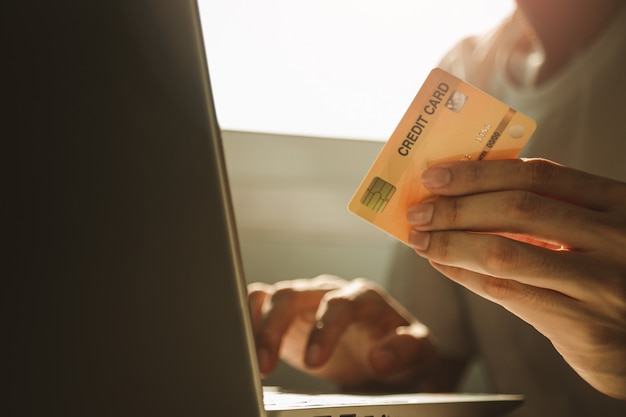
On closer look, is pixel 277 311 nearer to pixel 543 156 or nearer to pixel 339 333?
pixel 339 333

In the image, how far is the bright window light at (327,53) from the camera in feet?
3.23

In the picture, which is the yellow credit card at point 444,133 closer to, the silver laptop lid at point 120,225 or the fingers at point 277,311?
the silver laptop lid at point 120,225

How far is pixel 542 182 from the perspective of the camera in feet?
1.40

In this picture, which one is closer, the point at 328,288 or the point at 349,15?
the point at 328,288

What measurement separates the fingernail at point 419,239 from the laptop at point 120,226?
224 millimetres

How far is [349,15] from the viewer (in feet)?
3.28

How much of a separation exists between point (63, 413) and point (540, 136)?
93 cm

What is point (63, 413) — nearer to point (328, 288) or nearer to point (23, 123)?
point (23, 123)

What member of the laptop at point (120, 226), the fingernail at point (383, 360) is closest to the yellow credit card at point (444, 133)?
the laptop at point (120, 226)

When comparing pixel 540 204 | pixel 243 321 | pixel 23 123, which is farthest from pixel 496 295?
pixel 23 123

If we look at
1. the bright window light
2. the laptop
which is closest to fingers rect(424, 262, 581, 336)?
the laptop

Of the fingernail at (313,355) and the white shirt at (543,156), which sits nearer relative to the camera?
the fingernail at (313,355)

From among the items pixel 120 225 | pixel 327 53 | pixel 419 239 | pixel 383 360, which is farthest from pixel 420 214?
pixel 327 53

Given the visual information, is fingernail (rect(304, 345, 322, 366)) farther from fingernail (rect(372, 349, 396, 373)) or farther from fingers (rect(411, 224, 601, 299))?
fingers (rect(411, 224, 601, 299))
